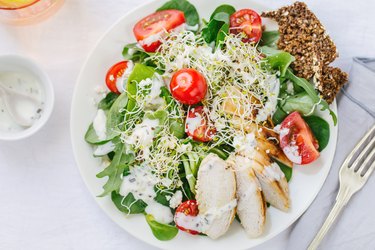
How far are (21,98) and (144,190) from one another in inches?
26.4

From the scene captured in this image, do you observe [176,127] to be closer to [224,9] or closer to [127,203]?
[127,203]

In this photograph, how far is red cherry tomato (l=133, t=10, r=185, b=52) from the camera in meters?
2.18

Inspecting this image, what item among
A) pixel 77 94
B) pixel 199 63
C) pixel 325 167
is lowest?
pixel 325 167

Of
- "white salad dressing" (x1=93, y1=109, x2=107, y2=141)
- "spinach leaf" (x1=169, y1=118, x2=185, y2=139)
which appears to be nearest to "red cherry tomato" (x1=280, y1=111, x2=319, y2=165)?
"spinach leaf" (x1=169, y1=118, x2=185, y2=139)

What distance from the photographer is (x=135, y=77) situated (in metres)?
2.15

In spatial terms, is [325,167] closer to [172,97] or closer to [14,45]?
[172,97]

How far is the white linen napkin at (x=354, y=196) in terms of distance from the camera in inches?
86.0

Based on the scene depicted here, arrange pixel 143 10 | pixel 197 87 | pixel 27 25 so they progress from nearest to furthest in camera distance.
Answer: pixel 197 87, pixel 143 10, pixel 27 25

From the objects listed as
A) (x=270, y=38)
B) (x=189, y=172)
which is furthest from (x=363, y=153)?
(x=189, y=172)

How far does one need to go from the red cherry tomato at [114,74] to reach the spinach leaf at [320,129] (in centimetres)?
79

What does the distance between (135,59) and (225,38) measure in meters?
0.40

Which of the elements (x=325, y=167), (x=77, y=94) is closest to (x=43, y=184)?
(x=77, y=94)

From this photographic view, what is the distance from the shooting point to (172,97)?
2160mm

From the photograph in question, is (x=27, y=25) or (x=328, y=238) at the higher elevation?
(x=27, y=25)
